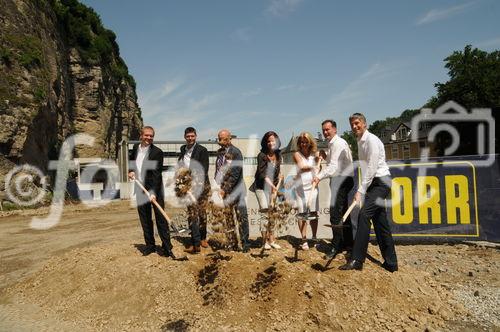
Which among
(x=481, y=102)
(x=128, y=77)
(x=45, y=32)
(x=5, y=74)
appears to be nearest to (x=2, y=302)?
(x=5, y=74)

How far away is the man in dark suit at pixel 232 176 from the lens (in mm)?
5840

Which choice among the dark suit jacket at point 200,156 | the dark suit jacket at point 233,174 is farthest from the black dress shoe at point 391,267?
the dark suit jacket at point 200,156

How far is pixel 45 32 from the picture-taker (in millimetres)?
29031

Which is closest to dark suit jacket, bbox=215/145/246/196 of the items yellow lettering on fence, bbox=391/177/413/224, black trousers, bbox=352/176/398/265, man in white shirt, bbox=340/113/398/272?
man in white shirt, bbox=340/113/398/272

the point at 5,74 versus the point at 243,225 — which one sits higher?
the point at 5,74

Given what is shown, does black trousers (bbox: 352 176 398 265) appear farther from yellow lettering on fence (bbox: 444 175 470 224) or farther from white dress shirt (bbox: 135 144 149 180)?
white dress shirt (bbox: 135 144 149 180)

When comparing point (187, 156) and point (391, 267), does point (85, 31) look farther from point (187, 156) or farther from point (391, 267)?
point (391, 267)

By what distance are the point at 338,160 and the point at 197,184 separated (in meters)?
2.26

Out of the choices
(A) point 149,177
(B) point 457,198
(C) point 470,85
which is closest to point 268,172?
(A) point 149,177

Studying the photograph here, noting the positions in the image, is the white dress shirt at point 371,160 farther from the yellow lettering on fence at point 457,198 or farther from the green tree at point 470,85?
the green tree at point 470,85

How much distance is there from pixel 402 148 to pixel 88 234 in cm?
6256

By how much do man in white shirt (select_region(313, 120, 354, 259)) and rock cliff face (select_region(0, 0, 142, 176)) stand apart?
890 inches

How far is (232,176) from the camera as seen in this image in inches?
233

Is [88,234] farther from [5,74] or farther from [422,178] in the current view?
[5,74]
